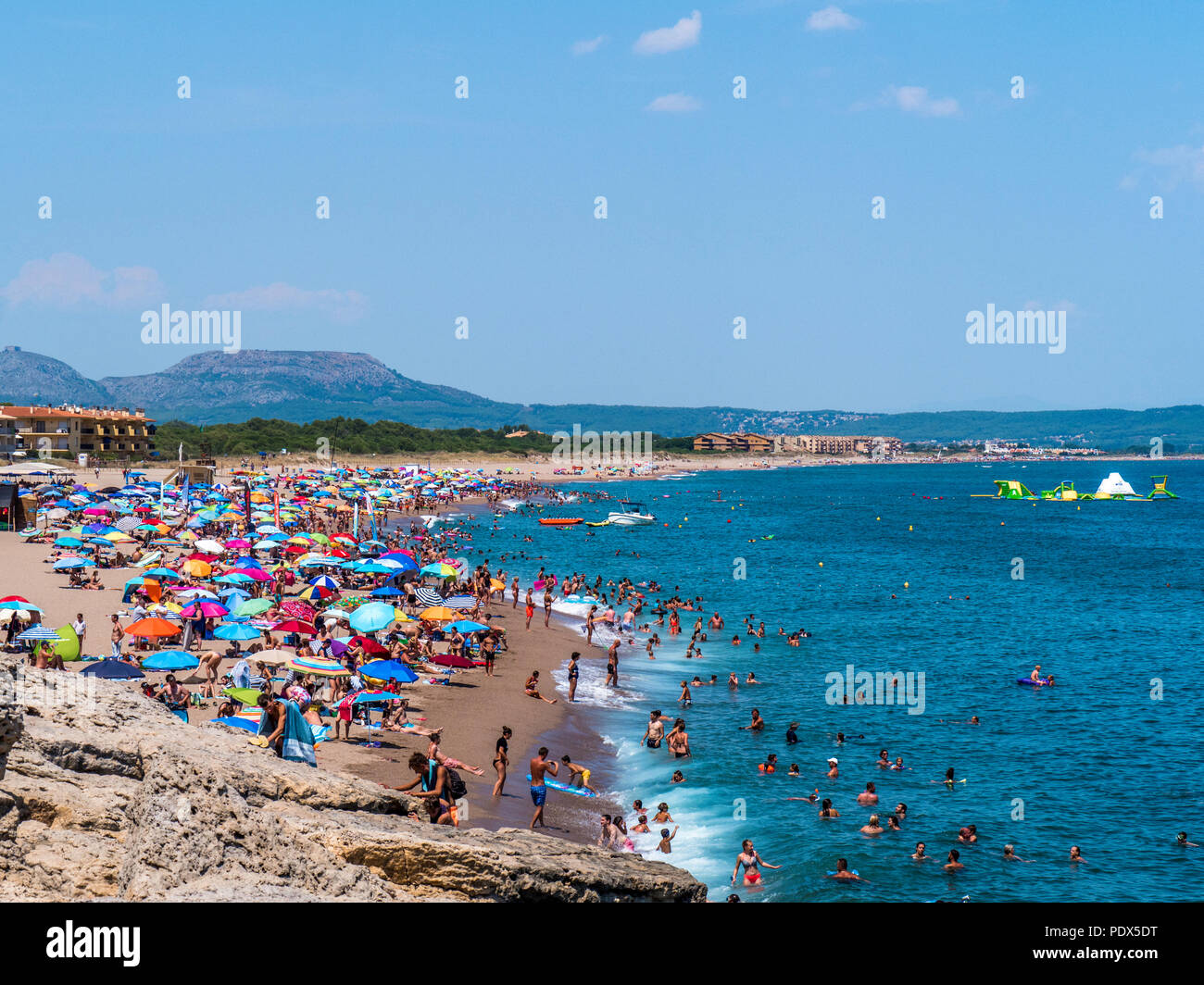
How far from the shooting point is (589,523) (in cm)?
8194

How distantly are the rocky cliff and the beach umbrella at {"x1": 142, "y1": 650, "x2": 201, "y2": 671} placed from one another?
37.9 feet

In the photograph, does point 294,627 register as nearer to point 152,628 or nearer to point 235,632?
point 235,632

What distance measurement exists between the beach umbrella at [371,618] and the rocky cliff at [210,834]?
1560cm

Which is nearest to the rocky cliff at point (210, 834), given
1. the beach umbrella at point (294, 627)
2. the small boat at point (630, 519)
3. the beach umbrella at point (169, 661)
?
the beach umbrella at point (169, 661)

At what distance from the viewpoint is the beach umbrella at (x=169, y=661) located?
2022cm

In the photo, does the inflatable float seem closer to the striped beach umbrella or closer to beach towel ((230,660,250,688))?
beach towel ((230,660,250,688))

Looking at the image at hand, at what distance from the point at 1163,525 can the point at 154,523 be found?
8814 centimetres

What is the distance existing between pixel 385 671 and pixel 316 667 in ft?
4.96

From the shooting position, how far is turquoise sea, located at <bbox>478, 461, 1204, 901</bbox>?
17.6 meters

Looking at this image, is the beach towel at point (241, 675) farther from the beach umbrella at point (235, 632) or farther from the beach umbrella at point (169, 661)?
the beach umbrella at point (235, 632)

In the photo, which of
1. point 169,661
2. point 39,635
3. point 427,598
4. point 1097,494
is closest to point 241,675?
point 169,661
